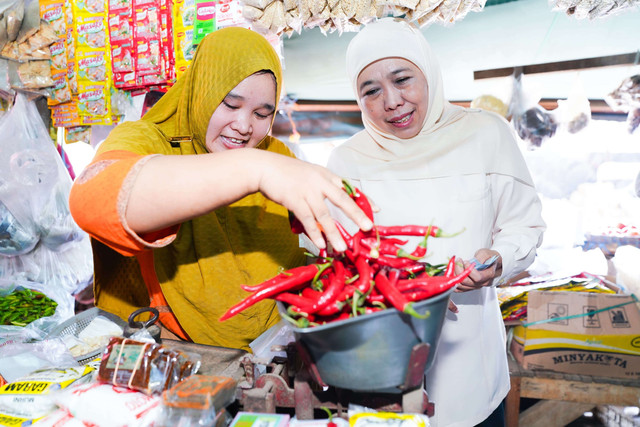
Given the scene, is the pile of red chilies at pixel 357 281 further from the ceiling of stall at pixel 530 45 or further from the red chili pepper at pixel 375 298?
the ceiling of stall at pixel 530 45

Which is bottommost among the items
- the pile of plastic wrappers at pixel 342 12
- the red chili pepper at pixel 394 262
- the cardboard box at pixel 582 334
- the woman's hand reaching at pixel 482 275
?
the cardboard box at pixel 582 334

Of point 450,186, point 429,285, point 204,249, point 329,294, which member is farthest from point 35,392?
point 450,186

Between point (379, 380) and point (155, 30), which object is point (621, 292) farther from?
point (155, 30)

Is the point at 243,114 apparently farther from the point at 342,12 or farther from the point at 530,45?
the point at 530,45

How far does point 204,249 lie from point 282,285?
635 millimetres

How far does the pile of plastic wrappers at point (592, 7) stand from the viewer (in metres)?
2.59

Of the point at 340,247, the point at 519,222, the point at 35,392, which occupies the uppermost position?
the point at 340,247

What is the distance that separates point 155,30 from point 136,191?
273 cm

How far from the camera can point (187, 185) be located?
971mm

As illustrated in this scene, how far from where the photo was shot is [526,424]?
9.77ft

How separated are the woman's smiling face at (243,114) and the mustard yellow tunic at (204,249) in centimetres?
3

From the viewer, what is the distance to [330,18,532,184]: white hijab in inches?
77.0

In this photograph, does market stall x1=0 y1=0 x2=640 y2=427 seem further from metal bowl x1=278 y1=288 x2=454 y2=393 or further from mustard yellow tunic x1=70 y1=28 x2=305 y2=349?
mustard yellow tunic x1=70 y1=28 x2=305 y2=349

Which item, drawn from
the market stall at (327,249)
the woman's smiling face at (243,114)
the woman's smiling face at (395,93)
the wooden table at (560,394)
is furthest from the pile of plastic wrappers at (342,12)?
the wooden table at (560,394)
